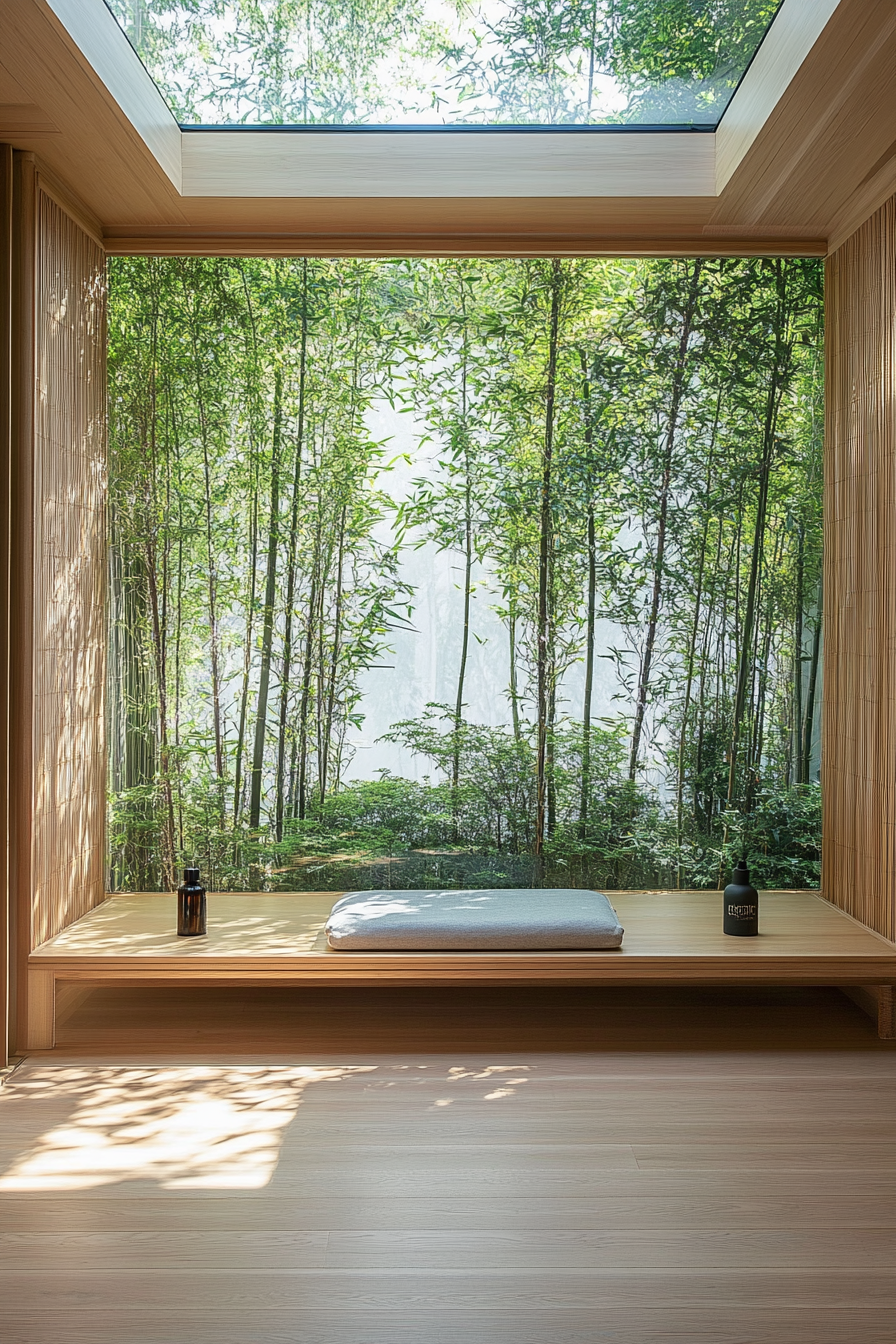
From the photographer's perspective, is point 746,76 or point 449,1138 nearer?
point 449,1138

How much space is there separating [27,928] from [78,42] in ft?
8.28

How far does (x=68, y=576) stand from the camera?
3.63m

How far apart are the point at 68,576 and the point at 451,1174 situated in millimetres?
2336

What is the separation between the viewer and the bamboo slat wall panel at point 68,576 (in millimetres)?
3365

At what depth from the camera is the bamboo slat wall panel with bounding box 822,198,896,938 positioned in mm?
3465

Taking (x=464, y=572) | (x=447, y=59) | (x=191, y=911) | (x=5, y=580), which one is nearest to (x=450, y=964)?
(x=191, y=911)

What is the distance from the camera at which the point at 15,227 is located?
320 cm

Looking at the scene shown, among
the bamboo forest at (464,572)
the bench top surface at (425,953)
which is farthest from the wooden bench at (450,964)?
the bamboo forest at (464,572)

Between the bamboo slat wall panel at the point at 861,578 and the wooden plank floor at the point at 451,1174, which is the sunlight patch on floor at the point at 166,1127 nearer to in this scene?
the wooden plank floor at the point at 451,1174

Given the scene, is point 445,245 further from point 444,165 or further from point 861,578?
point 861,578

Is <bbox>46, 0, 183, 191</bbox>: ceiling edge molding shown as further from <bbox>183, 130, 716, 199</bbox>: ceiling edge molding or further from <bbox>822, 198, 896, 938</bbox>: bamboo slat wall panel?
<bbox>822, 198, 896, 938</bbox>: bamboo slat wall panel

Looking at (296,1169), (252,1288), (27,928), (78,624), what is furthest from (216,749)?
(252,1288)

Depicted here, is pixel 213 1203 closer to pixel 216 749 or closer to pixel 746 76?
pixel 216 749

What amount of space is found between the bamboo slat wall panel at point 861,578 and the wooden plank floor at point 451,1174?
0.58 m
